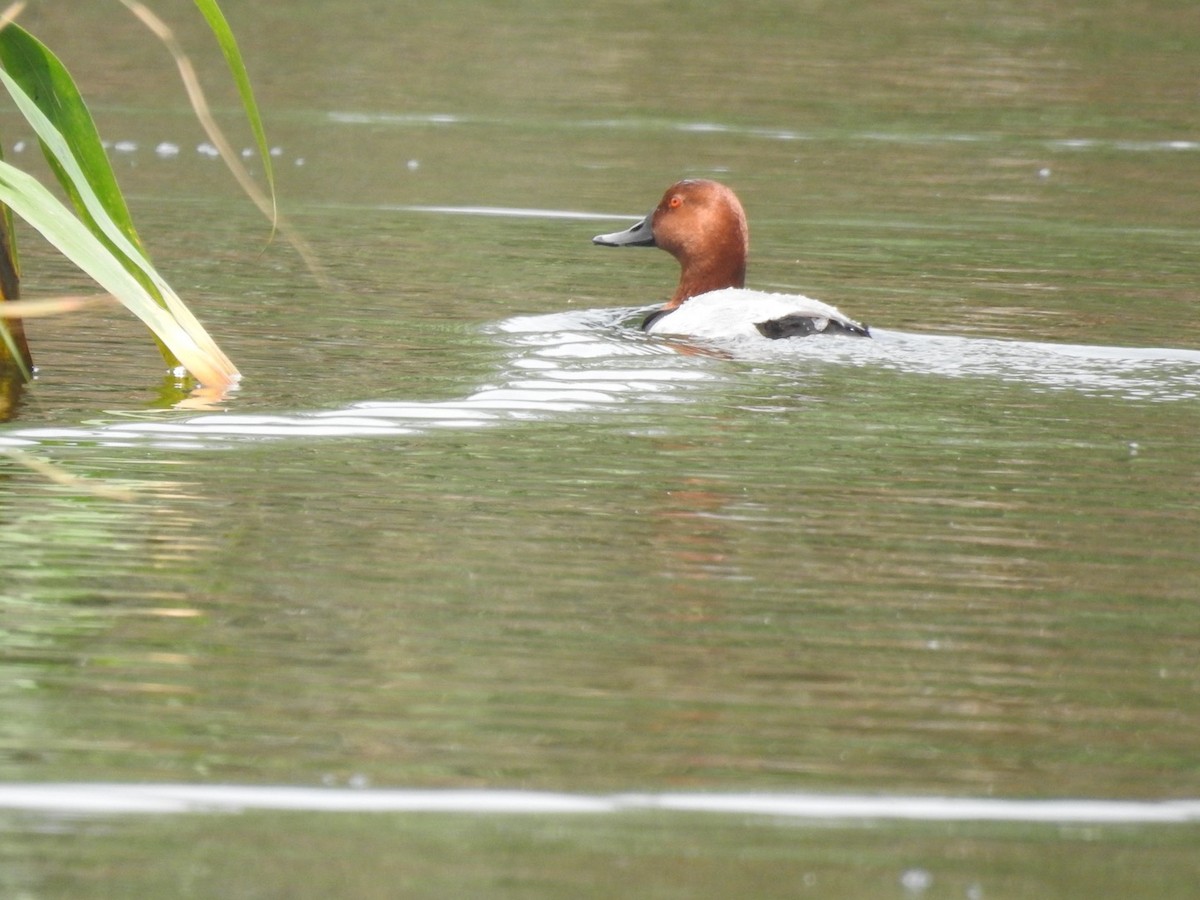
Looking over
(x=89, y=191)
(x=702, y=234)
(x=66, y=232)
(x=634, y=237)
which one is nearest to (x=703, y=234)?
(x=702, y=234)

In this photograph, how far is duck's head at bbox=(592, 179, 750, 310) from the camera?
8.22 meters

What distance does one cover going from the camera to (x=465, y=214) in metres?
10.4

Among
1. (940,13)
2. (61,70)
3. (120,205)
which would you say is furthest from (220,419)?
(940,13)

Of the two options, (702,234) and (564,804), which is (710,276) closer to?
(702,234)

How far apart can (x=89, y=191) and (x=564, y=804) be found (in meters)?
2.40

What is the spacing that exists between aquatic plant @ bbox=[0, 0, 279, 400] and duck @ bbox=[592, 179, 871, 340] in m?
2.30

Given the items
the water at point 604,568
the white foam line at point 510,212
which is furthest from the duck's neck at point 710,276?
the white foam line at point 510,212

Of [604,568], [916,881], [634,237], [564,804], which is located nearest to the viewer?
[916,881]

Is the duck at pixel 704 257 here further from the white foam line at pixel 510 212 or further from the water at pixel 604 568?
the white foam line at pixel 510 212

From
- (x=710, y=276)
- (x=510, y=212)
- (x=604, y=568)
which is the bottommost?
(x=510, y=212)

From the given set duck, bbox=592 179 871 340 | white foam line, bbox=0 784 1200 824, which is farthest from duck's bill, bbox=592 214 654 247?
white foam line, bbox=0 784 1200 824

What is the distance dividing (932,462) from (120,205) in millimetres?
2182

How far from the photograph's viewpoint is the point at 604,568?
4.14 meters

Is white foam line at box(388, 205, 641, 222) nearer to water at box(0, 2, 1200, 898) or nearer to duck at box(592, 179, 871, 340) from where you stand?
water at box(0, 2, 1200, 898)
